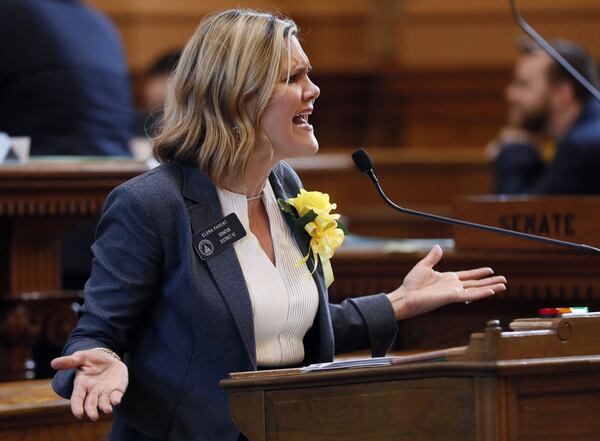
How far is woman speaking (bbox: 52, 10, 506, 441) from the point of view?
6.92 ft

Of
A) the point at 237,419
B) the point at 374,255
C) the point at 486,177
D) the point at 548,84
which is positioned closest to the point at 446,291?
the point at 237,419

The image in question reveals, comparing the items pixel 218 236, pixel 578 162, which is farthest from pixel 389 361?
pixel 578 162

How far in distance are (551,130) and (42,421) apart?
341 centimetres

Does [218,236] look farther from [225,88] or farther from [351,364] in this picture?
[351,364]

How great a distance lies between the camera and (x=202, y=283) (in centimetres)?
212

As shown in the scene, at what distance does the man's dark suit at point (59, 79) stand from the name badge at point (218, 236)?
1.82m

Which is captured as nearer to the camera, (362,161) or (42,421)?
(362,161)

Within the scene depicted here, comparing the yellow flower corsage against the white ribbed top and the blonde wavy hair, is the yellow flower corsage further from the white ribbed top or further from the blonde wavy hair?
the blonde wavy hair

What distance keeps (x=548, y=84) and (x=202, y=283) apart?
3622mm

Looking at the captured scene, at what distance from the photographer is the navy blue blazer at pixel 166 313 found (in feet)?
6.91

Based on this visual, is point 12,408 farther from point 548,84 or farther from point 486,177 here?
point 486,177

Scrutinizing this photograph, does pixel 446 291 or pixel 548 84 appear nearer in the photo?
pixel 446 291

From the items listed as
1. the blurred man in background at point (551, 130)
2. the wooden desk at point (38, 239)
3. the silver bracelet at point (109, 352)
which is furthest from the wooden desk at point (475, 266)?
the silver bracelet at point (109, 352)

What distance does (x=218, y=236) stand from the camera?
2.18 meters
